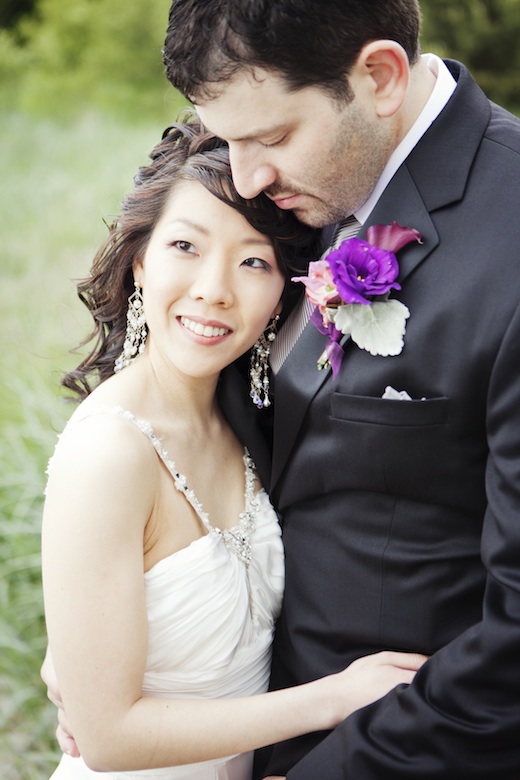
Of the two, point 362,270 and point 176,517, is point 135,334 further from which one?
point 362,270

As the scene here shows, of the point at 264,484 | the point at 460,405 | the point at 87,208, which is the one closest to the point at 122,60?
the point at 87,208

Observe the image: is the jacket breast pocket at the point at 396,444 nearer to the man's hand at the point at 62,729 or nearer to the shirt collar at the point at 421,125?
the shirt collar at the point at 421,125

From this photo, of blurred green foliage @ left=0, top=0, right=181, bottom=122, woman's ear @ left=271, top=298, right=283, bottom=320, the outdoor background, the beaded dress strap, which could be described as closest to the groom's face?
woman's ear @ left=271, top=298, right=283, bottom=320

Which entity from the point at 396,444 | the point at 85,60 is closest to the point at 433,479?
the point at 396,444

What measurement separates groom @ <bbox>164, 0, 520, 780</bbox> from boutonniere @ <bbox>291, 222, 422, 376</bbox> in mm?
29

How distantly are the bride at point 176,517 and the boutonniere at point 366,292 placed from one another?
28 cm

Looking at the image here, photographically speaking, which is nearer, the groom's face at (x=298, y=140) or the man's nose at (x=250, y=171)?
the groom's face at (x=298, y=140)

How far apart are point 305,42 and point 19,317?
5121mm

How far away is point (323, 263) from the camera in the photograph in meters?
2.14

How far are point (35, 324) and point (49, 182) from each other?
212 centimetres

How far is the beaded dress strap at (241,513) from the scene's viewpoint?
2240mm

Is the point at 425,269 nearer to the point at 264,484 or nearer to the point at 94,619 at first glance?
the point at 264,484

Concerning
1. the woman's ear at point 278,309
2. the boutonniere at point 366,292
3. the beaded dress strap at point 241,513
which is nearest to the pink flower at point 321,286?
the boutonniere at point 366,292

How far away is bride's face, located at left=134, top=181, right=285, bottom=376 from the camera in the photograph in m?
2.29
